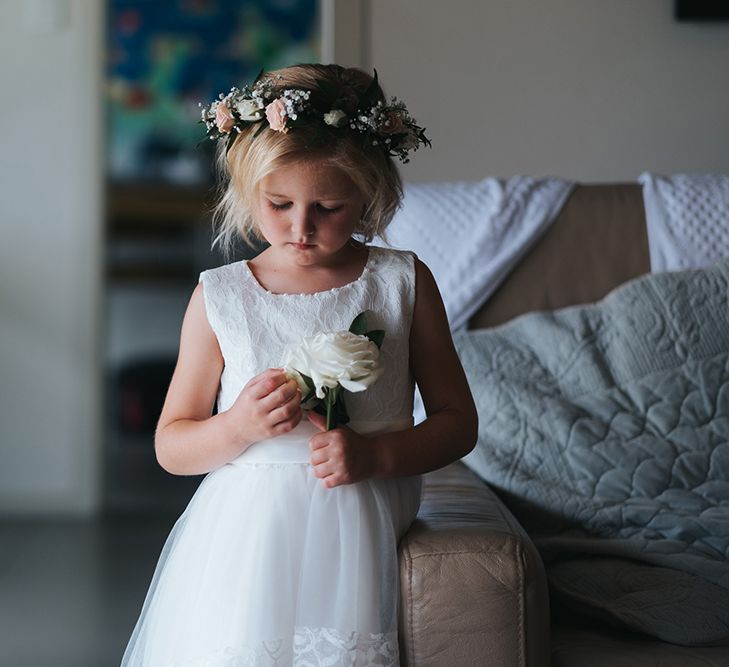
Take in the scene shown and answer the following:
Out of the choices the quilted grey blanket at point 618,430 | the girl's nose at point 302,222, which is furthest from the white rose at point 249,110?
the quilted grey blanket at point 618,430

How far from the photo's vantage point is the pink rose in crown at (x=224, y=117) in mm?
1245

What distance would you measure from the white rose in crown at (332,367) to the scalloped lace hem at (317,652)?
0.73 feet

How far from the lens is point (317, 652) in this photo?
43.9 inches

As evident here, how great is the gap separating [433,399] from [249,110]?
401 mm

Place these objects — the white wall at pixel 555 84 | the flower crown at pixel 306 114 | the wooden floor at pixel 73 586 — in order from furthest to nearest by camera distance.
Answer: the white wall at pixel 555 84, the wooden floor at pixel 73 586, the flower crown at pixel 306 114

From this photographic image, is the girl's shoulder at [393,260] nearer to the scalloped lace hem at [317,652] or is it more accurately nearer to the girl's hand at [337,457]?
the girl's hand at [337,457]

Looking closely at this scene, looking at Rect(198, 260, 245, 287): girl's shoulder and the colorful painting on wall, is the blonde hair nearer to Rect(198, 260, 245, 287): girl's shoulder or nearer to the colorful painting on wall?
Rect(198, 260, 245, 287): girl's shoulder

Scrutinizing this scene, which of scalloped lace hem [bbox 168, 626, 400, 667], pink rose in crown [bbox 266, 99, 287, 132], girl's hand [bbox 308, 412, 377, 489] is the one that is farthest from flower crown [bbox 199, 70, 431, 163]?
scalloped lace hem [bbox 168, 626, 400, 667]

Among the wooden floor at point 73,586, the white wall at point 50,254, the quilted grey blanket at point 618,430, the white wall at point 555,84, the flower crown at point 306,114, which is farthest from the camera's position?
the white wall at point 50,254

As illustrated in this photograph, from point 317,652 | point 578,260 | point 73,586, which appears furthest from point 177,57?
point 317,652

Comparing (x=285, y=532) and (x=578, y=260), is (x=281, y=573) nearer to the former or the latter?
(x=285, y=532)

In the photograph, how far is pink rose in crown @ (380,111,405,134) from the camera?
1.24 meters

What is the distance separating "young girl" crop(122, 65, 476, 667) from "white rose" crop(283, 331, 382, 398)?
0.08ft

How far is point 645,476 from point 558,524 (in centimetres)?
17
